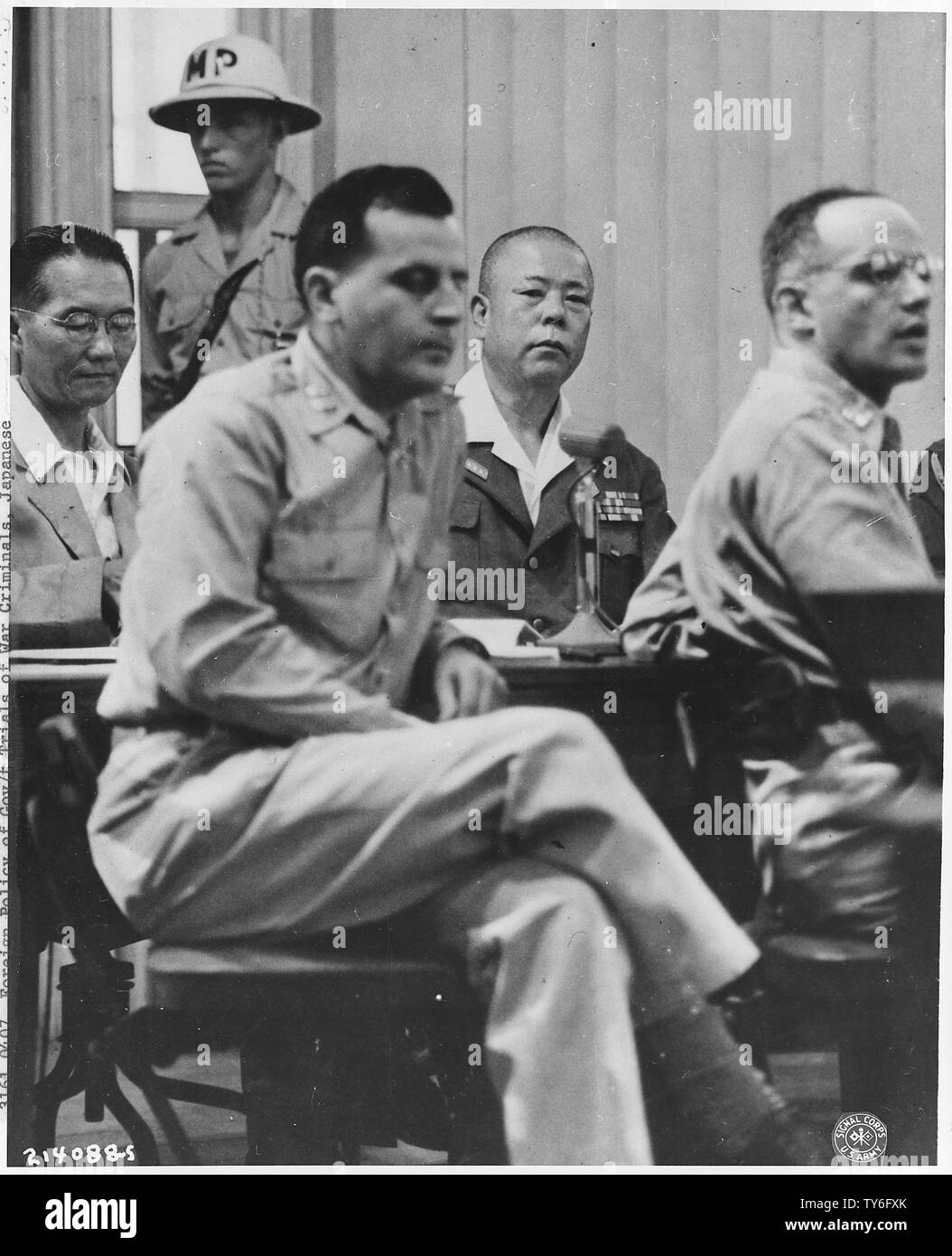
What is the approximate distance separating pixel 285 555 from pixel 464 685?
570 millimetres

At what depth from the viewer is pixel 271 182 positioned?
355 centimetres

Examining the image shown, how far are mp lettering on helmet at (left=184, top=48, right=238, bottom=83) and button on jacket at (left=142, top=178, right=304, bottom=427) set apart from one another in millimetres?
337

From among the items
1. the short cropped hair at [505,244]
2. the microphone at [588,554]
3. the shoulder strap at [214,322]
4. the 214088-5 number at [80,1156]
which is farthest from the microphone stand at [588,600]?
the 214088-5 number at [80,1156]

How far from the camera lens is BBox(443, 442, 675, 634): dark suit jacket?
140 inches

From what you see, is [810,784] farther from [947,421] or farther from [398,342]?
[398,342]

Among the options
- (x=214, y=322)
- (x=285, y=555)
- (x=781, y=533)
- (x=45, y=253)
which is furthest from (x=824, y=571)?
(x=45, y=253)

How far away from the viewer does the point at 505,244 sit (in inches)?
139

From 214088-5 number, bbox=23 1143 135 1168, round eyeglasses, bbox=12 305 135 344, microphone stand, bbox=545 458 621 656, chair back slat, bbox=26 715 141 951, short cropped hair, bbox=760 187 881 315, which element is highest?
short cropped hair, bbox=760 187 881 315

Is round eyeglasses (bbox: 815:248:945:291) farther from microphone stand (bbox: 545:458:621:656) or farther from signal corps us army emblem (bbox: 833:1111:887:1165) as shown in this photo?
signal corps us army emblem (bbox: 833:1111:887:1165)

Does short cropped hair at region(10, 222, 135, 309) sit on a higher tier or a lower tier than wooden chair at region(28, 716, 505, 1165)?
higher

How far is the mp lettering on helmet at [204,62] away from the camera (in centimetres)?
356

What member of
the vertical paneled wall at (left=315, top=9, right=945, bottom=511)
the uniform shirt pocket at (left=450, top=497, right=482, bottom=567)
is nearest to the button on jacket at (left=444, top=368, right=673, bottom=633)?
the uniform shirt pocket at (left=450, top=497, right=482, bottom=567)

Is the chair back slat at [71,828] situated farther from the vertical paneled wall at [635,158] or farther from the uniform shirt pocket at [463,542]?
the vertical paneled wall at [635,158]

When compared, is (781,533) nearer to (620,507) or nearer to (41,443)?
(620,507)
